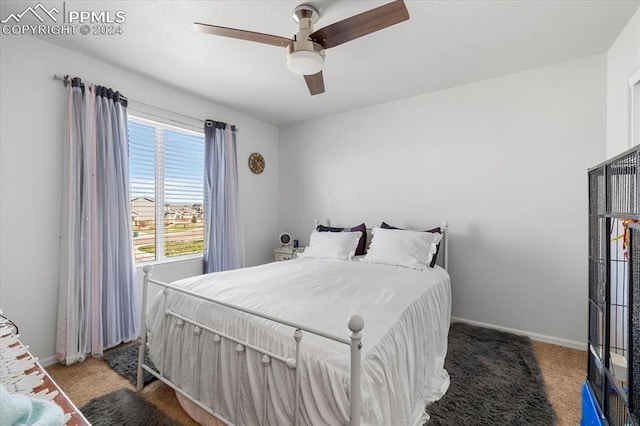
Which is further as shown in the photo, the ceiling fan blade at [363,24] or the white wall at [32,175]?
the white wall at [32,175]

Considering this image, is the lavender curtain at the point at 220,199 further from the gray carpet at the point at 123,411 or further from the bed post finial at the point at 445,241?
the bed post finial at the point at 445,241

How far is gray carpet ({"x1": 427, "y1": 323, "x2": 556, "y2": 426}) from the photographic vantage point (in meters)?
1.65

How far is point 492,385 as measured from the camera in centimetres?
195

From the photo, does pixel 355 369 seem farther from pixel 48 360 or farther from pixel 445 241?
pixel 48 360

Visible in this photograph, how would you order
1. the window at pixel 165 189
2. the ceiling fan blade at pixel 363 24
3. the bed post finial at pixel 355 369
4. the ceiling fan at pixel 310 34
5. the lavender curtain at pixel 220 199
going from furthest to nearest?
the lavender curtain at pixel 220 199
the window at pixel 165 189
the ceiling fan at pixel 310 34
the ceiling fan blade at pixel 363 24
the bed post finial at pixel 355 369

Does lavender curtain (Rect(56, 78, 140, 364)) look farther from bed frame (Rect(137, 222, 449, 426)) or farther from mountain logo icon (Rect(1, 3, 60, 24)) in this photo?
bed frame (Rect(137, 222, 449, 426))

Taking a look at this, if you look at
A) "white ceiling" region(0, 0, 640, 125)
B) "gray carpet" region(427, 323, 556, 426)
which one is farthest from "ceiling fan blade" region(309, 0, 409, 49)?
"gray carpet" region(427, 323, 556, 426)

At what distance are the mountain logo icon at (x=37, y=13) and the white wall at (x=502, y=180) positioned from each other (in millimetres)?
2857

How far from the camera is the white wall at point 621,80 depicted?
A: 194cm

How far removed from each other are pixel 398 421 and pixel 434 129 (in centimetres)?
279

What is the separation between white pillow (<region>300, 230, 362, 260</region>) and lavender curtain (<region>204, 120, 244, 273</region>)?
3.30ft

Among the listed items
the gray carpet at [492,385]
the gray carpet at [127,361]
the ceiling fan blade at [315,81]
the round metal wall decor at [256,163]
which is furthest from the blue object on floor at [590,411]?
the round metal wall decor at [256,163]

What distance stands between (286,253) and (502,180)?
2644 mm

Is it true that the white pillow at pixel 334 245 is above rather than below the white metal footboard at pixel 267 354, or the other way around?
above
